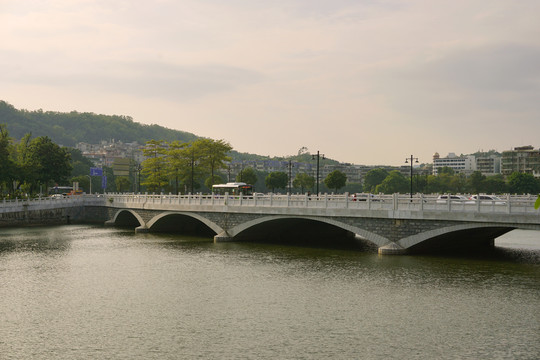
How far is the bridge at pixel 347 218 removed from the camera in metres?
35.0

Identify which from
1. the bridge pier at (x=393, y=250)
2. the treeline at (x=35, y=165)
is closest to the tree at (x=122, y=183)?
the treeline at (x=35, y=165)

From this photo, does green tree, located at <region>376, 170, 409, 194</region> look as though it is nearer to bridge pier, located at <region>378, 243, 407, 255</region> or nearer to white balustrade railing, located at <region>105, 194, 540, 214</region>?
white balustrade railing, located at <region>105, 194, 540, 214</region>

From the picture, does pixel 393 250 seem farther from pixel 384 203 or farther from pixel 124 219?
pixel 124 219

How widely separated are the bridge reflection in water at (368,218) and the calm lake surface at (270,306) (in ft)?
6.87

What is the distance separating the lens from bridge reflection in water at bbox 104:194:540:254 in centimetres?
3485

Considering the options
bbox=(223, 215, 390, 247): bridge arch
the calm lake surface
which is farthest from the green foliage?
the calm lake surface

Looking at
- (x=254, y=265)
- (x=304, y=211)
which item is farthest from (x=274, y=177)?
(x=254, y=265)

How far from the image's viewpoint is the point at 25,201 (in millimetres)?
79438

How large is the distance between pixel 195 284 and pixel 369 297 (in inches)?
399

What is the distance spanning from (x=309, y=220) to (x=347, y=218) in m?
8.88

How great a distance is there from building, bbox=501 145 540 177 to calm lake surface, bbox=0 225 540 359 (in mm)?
150885

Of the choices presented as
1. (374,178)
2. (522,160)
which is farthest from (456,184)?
(522,160)

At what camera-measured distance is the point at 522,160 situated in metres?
182

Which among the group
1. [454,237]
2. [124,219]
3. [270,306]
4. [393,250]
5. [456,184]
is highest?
[456,184]
